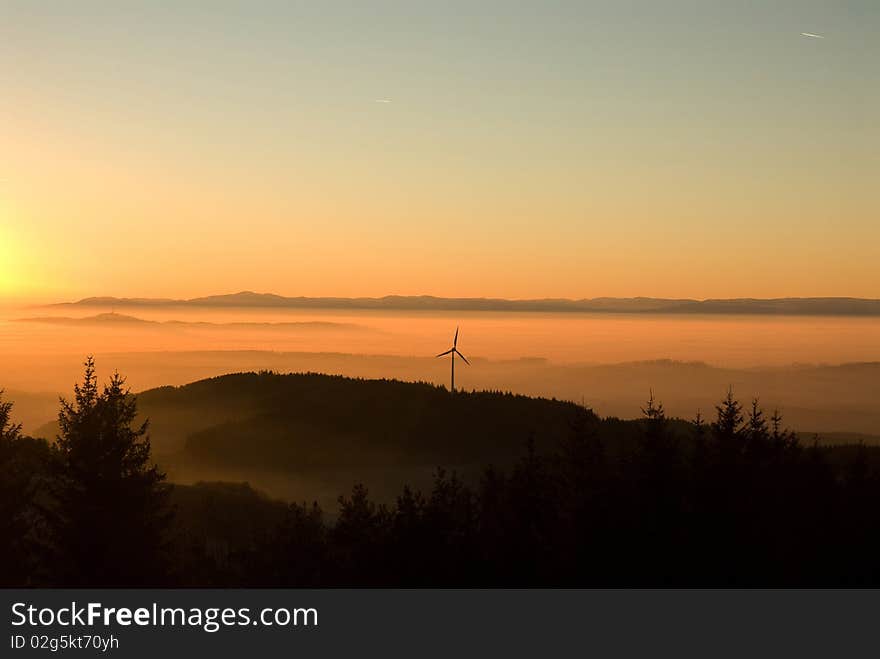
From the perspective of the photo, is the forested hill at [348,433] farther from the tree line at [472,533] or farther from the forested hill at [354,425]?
the tree line at [472,533]

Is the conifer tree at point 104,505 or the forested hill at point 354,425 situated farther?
the forested hill at point 354,425

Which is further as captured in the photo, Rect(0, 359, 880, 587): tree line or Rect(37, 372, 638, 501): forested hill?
Rect(37, 372, 638, 501): forested hill

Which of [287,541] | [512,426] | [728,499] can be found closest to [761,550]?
[728,499]

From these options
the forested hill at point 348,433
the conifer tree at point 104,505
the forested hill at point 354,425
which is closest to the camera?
the conifer tree at point 104,505

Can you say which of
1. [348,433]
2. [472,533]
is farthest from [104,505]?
[348,433]

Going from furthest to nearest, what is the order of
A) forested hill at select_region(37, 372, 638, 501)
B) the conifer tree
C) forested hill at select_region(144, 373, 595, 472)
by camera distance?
forested hill at select_region(144, 373, 595, 472), forested hill at select_region(37, 372, 638, 501), the conifer tree

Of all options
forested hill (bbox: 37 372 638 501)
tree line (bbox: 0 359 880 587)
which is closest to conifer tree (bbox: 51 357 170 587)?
tree line (bbox: 0 359 880 587)

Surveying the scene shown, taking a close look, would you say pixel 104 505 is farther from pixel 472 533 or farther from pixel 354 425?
pixel 354 425

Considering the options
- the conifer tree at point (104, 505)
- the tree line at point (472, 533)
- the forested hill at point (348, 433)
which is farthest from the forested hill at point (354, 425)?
the conifer tree at point (104, 505)

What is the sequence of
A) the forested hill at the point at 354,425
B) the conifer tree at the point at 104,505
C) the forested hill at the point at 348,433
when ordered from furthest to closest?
the forested hill at the point at 354,425, the forested hill at the point at 348,433, the conifer tree at the point at 104,505

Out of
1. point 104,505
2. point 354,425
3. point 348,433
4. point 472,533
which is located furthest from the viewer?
point 354,425

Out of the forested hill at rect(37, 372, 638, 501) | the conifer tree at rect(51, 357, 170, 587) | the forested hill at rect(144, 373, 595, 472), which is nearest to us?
the conifer tree at rect(51, 357, 170, 587)

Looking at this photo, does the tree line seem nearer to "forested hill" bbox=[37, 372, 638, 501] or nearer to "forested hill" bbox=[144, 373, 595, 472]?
→ "forested hill" bbox=[37, 372, 638, 501]
